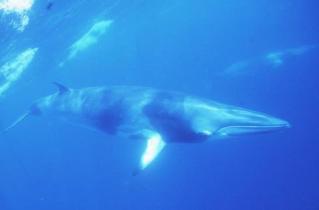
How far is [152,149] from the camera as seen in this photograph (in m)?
8.33

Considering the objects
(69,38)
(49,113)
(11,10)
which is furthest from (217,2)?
(49,113)

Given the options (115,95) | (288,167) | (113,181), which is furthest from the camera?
(113,181)

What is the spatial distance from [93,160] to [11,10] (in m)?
16.5

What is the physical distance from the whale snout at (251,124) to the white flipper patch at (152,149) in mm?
1271

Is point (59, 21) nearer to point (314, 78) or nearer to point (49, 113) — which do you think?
point (49, 113)

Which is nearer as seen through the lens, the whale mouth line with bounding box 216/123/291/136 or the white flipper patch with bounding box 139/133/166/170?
the whale mouth line with bounding box 216/123/291/136

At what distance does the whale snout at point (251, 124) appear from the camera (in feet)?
23.4

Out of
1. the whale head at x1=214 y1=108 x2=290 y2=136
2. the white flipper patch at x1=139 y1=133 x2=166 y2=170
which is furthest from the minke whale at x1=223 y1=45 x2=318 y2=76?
the whale head at x1=214 y1=108 x2=290 y2=136

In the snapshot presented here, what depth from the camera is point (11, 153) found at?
199ft

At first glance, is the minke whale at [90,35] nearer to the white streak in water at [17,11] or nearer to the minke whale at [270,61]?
the minke whale at [270,61]

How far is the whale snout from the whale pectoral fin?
1.28 meters

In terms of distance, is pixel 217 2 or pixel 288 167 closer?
pixel 288 167

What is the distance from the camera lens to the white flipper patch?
7.95 metres

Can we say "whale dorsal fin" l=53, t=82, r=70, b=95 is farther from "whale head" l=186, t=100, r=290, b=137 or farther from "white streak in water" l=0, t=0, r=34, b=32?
"whale head" l=186, t=100, r=290, b=137
